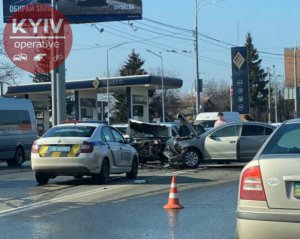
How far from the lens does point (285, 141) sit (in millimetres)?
6375

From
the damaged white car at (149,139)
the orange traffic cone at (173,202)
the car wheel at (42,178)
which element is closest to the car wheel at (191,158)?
the damaged white car at (149,139)

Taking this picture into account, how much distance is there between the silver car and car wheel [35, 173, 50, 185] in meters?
9.94

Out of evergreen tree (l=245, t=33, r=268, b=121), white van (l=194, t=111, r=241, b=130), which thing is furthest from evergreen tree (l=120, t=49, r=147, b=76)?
white van (l=194, t=111, r=241, b=130)

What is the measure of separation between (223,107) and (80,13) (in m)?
87.3

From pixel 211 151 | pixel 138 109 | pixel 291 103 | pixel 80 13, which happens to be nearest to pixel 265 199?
pixel 211 151

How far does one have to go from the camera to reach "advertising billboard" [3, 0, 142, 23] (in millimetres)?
39125

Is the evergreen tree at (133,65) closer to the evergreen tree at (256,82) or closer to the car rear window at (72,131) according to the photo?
the evergreen tree at (256,82)

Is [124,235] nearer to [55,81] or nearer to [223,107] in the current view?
[55,81]

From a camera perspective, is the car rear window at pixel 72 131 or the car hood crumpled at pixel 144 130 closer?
the car rear window at pixel 72 131

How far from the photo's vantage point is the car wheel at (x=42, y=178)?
15312 millimetres

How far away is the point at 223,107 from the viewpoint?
124 meters

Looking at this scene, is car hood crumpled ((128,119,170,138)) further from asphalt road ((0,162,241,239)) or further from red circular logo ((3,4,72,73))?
red circular logo ((3,4,72,73))

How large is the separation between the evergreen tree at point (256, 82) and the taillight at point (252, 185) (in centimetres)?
9308

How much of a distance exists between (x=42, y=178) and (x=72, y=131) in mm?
1461
